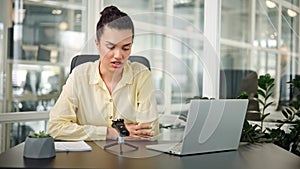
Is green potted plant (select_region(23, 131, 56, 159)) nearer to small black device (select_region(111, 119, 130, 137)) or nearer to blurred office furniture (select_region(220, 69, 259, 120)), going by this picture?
small black device (select_region(111, 119, 130, 137))

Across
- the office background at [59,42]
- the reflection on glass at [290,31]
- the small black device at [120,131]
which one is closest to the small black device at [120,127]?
the small black device at [120,131]

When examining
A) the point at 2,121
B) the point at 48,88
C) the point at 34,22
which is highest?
the point at 34,22

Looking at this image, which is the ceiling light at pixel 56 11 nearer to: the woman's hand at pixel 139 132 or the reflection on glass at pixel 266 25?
the reflection on glass at pixel 266 25

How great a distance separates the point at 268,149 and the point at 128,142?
21.5 inches

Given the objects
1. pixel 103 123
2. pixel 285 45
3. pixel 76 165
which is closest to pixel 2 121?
pixel 103 123

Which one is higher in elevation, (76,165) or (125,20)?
(125,20)

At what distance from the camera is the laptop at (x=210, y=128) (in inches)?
54.2

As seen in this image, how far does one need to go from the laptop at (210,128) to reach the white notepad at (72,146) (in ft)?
0.74

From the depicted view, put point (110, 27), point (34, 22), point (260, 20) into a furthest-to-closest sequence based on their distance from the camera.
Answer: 1. point (260, 20)
2. point (34, 22)
3. point (110, 27)

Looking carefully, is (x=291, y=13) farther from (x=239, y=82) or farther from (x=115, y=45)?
(x=115, y=45)

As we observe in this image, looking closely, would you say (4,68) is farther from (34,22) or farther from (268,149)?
(268,149)

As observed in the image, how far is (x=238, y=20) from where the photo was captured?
195 inches

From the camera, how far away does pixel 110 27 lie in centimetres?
169

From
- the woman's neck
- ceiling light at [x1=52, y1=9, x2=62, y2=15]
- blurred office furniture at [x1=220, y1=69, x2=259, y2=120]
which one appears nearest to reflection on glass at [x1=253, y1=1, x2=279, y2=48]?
blurred office furniture at [x1=220, y1=69, x2=259, y2=120]
